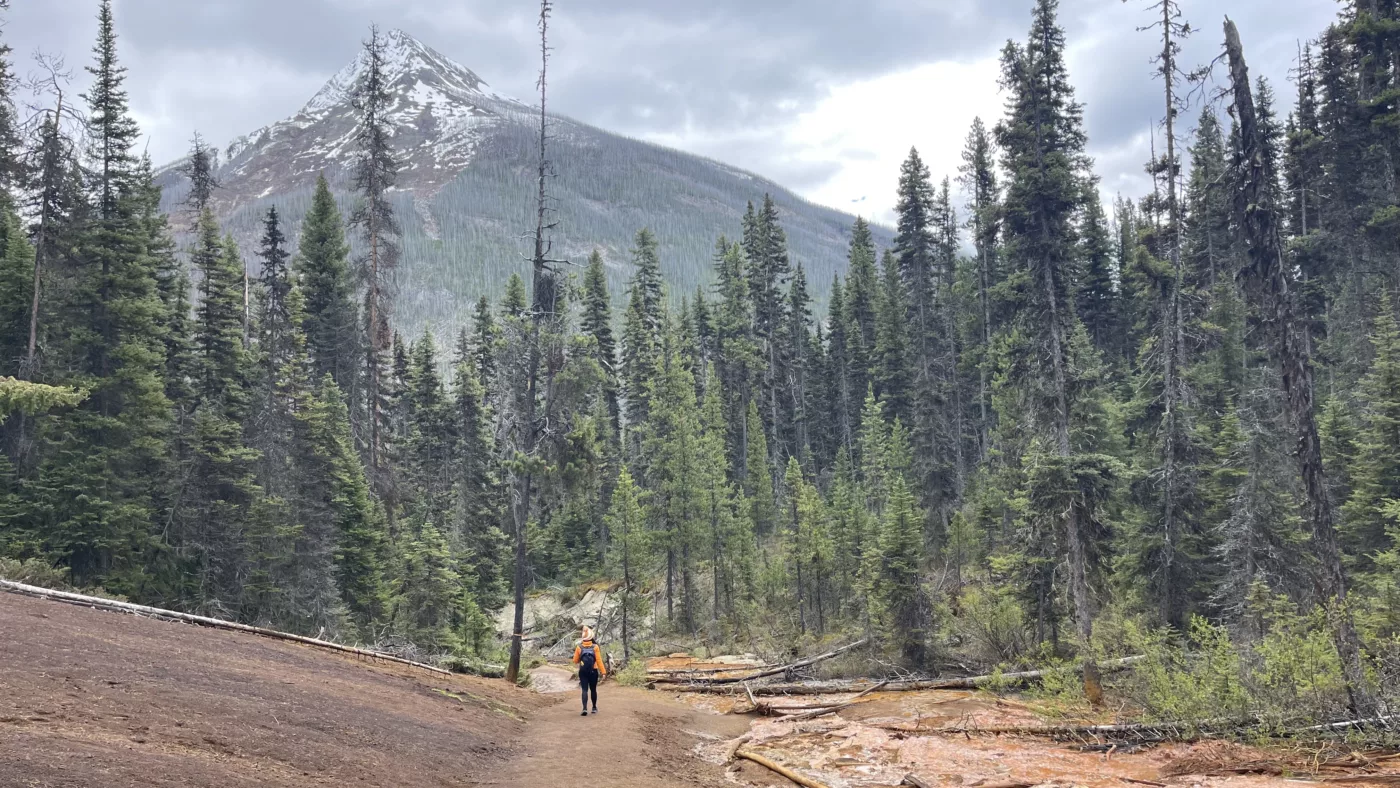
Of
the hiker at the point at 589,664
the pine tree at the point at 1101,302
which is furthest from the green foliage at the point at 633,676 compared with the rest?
the pine tree at the point at 1101,302

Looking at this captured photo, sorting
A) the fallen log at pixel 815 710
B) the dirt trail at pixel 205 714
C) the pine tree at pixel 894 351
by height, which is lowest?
the fallen log at pixel 815 710

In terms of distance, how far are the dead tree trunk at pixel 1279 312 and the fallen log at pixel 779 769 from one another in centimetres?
957

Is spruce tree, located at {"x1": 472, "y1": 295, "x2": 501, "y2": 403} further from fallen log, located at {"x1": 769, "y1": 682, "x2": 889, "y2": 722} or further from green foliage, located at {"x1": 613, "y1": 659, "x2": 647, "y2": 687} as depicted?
fallen log, located at {"x1": 769, "y1": 682, "x2": 889, "y2": 722}

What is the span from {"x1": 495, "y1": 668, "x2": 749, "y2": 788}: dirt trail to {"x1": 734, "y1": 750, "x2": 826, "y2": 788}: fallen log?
66cm

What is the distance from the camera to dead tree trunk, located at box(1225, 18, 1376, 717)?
14172 mm

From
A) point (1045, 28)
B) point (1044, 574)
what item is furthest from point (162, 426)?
point (1045, 28)

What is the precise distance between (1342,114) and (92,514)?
58145mm

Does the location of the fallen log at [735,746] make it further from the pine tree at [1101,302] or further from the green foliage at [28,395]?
the pine tree at [1101,302]

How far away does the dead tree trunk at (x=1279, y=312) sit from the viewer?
46.5 feet

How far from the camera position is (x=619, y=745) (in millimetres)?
13578

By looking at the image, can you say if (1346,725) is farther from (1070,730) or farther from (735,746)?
(735,746)

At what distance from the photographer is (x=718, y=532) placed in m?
45.6

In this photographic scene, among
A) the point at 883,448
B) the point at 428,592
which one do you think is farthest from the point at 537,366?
the point at 883,448

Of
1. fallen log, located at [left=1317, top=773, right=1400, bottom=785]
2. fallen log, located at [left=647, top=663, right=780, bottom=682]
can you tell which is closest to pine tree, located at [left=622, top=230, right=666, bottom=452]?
fallen log, located at [left=647, top=663, right=780, bottom=682]
